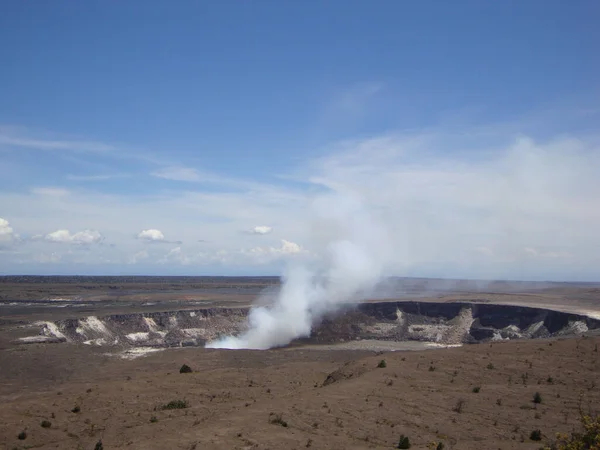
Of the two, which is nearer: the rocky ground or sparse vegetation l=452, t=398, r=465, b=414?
the rocky ground

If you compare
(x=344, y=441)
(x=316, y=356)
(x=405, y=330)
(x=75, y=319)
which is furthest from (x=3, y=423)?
(x=405, y=330)

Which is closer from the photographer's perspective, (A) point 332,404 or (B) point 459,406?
(B) point 459,406

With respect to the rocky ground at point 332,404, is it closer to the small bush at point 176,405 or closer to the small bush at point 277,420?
the small bush at point 277,420

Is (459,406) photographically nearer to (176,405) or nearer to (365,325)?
(176,405)

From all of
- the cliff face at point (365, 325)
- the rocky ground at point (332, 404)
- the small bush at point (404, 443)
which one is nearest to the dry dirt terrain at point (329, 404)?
the rocky ground at point (332, 404)

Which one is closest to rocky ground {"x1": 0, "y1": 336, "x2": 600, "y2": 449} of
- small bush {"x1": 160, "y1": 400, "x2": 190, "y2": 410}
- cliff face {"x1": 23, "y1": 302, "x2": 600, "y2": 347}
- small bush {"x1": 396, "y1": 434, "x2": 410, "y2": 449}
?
small bush {"x1": 160, "y1": 400, "x2": 190, "y2": 410}

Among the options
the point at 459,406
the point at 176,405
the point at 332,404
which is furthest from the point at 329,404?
the point at 176,405

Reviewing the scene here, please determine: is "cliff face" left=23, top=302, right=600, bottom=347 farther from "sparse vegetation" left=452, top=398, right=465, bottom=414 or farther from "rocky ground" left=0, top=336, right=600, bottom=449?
"sparse vegetation" left=452, top=398, right=465, bottom=414
